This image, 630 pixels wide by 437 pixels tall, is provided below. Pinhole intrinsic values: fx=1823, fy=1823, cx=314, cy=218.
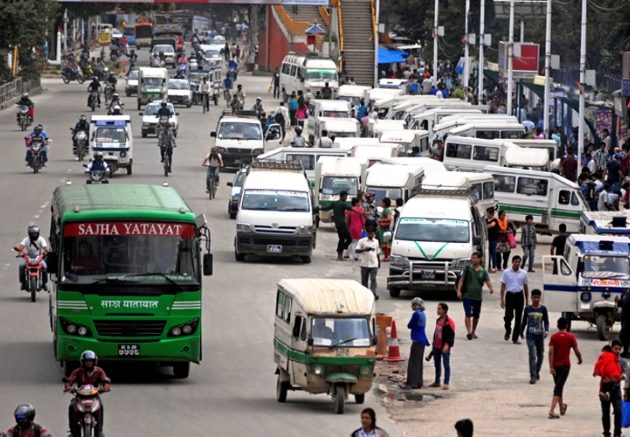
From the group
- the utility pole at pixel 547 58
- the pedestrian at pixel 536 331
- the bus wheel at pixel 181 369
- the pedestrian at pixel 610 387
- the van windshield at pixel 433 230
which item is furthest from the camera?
the utility pole at pixel 547 58

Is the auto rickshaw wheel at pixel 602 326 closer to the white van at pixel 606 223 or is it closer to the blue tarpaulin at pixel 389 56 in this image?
the white van at pixel 606 223

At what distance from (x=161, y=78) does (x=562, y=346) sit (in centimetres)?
5893

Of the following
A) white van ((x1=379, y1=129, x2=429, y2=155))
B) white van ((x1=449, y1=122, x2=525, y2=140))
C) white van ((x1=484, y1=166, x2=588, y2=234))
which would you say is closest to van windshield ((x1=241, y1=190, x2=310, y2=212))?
white van ((x1=484, y1=166, x2=588, y2=234))

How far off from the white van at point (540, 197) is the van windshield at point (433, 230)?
346 inches

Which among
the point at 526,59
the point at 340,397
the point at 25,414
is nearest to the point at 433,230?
the point at 340,397

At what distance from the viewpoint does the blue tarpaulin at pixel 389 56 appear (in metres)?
100

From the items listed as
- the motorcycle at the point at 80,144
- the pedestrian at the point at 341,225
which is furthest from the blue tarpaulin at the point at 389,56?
the pedestrian at the point at 341,225

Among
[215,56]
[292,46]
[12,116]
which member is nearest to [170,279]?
[12,116]

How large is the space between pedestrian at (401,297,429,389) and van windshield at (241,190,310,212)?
14107 mm

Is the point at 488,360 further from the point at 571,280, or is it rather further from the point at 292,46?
the point at 292,46

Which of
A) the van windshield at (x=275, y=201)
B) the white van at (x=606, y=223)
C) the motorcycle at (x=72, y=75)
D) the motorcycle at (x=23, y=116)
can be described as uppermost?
the white van at (x=606, y=223)

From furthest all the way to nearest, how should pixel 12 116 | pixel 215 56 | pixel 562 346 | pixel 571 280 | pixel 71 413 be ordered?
pixel 215 56 → pixel 12 116 → pixel 571 280 → pixel 562 346 → pixel 71 413

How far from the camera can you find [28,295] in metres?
34.0

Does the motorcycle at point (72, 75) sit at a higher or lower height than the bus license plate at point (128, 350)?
lower
